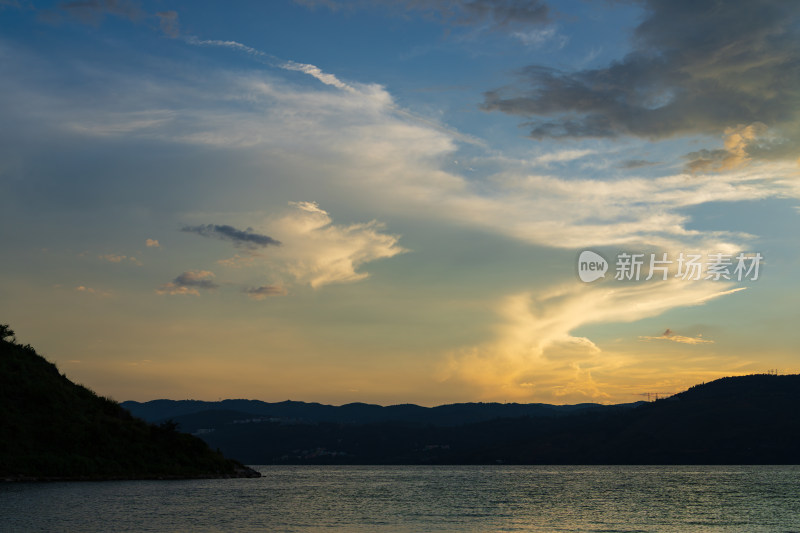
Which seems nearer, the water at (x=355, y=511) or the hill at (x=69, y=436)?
the water at (x=355, y=511)

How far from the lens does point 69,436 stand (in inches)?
4838

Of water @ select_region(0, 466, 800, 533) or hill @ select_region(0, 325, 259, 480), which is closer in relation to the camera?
water @ select_region(0, 466, 800, 533)

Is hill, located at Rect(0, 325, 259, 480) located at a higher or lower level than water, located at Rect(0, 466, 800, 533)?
higher

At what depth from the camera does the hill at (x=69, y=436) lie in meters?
115

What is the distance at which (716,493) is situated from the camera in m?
140

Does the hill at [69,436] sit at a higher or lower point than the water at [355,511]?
higher

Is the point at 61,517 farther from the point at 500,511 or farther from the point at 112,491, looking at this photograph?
the point at 500,511

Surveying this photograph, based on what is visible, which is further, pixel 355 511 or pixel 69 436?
pixel 69 436

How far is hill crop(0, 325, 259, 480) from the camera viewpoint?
11481 cm

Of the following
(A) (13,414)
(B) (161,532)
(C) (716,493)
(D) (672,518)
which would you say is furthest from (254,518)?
(C) (716,493)

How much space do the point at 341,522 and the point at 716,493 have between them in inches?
3783

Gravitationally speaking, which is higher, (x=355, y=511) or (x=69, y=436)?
(x=69, y=436)

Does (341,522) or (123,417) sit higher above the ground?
(123,417)

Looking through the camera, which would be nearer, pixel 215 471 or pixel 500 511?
pixel 500 511
